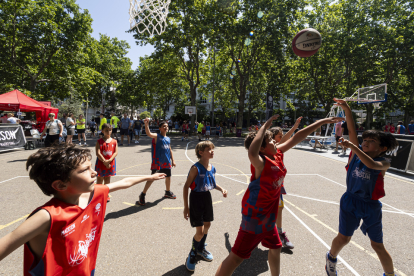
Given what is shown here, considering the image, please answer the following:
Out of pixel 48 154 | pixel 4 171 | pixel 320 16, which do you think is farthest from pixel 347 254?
pixel 320 16

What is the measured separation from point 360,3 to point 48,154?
105ft

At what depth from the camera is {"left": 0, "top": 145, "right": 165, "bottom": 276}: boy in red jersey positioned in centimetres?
132

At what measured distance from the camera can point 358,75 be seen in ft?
83.7

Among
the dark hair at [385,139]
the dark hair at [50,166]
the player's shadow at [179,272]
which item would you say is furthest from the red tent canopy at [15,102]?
the dark hair at [385,139]

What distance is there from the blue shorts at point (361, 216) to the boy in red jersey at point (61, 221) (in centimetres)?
282

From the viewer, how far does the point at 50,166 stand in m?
1.48

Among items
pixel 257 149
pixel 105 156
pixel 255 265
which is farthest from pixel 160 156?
pixel 257 149

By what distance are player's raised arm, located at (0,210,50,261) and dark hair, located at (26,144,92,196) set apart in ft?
0.72

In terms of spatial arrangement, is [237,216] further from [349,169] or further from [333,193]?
[333,193]

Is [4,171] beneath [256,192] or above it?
beneath

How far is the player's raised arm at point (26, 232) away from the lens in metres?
1.19

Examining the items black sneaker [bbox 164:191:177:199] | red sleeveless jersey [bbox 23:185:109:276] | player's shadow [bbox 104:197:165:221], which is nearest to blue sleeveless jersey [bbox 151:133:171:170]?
black sneaker [bbox 164:191:177:199]

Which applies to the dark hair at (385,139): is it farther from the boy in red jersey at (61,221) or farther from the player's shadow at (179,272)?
the boy in red jersey at (61,221)

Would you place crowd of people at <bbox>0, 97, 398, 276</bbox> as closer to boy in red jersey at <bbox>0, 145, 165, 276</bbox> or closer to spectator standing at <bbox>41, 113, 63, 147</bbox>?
boy in red jersey at <bbox>0, 145, 165, 276</bbox>
